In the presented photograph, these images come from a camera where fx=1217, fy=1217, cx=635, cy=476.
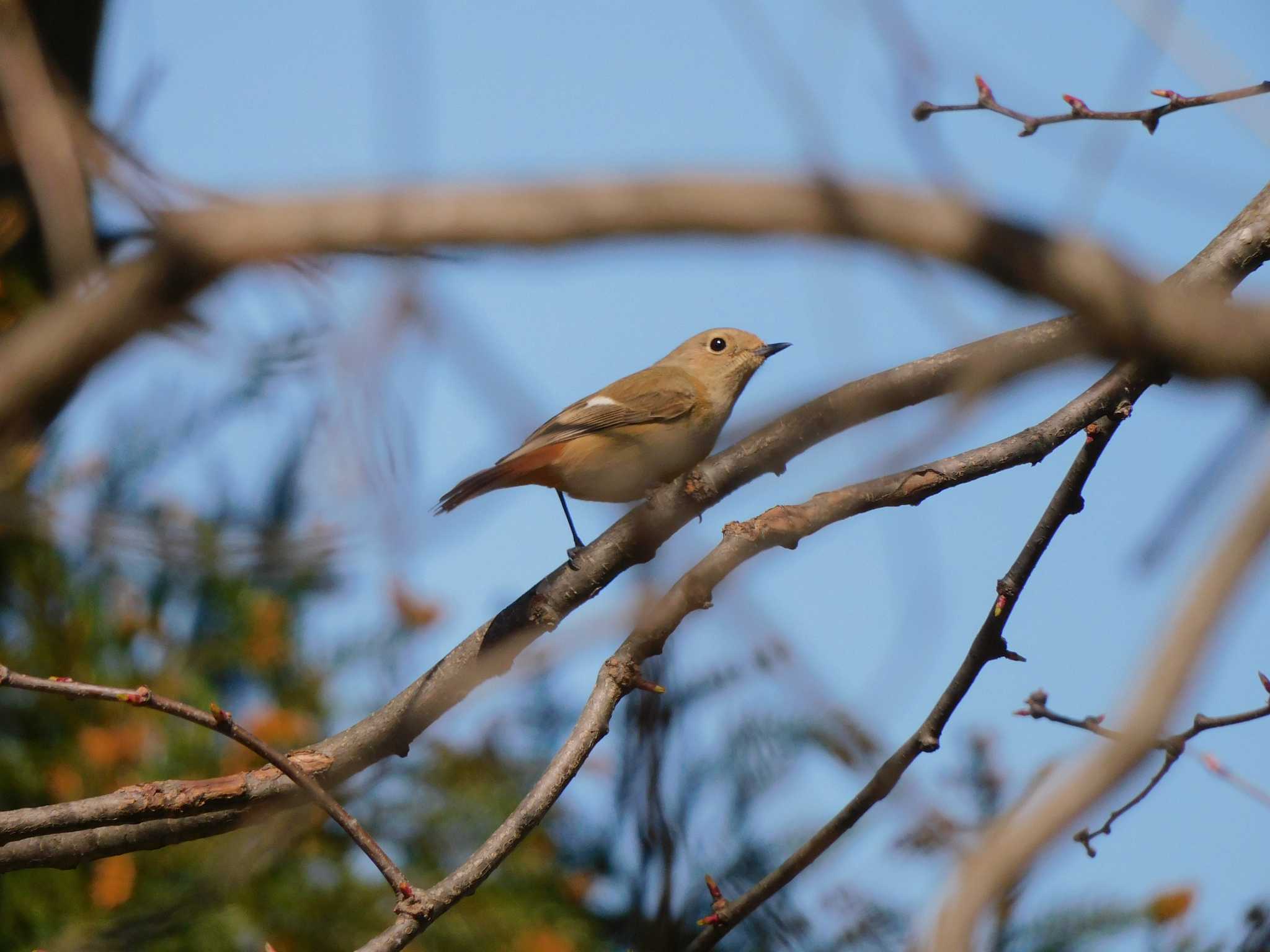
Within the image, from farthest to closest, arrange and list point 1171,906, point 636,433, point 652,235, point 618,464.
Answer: point 636,433 → point 618,464 → point 1171,906 → point 652,235

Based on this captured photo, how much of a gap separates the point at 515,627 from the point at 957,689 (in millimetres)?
1123

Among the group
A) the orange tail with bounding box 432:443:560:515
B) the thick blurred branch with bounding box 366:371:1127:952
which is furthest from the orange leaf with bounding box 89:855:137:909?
the thick blurred branch with bounding box 366:371:1127:952

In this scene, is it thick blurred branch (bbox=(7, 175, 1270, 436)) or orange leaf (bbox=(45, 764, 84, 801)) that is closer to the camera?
thick blurred branch (bbox=(7, 175, 1270, 436))

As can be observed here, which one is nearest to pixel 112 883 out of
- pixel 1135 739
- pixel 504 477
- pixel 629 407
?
pixel 504 477

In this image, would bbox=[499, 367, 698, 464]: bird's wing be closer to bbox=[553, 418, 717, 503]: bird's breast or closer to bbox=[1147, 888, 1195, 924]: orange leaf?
bbox=[553, 418, 717, 503]: bird's breast

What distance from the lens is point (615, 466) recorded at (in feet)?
16.3

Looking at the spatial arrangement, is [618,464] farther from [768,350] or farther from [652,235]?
[652,235]

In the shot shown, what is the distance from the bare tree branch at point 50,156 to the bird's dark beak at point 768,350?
4515 millimetres

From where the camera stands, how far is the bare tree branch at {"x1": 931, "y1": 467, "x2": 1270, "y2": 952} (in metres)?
1.03

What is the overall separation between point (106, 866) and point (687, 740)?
226 cm

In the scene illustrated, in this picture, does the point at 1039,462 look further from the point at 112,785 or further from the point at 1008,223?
the point at 112,785

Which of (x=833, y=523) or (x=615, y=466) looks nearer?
(x=833, y=523)

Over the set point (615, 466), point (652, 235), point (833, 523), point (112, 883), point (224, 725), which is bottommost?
point (112, 883)

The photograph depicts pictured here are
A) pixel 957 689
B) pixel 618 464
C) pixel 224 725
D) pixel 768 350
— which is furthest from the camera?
pixel 768 350
